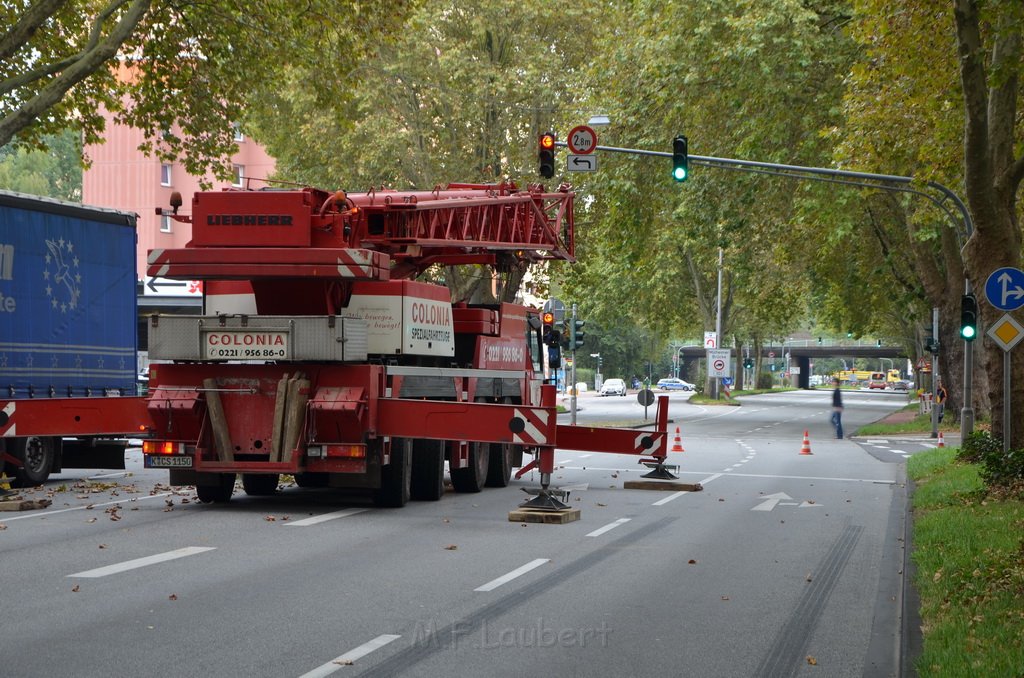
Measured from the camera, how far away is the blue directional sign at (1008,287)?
58.9ft

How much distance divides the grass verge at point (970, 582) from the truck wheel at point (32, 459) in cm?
1153

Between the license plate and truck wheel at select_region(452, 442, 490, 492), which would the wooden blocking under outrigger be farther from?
the license plate

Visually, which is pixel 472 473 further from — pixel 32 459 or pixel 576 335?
pixel 576 335

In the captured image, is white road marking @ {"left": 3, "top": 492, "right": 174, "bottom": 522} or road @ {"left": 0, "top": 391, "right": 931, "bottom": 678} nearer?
road @ {"left": 0, "top": 391, "right": 931, "bottom": 678}

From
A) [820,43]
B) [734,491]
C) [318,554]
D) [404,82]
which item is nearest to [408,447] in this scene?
[318,554]

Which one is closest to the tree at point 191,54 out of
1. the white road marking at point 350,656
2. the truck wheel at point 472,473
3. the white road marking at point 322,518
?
the truck wheel at point 472,473

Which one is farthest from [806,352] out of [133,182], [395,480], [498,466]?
[395,480]

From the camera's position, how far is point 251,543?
12.5 m

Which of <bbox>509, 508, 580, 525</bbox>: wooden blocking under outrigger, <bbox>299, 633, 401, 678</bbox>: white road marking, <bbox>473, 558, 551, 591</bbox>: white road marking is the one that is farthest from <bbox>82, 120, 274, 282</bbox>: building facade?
<bbox>299, 633, 401, 678</bbox>: white road marking

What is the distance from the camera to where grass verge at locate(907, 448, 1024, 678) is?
23.9 ft

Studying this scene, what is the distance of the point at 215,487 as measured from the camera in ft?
53.0

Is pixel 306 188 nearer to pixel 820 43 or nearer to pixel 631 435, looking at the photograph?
pixel 631 435

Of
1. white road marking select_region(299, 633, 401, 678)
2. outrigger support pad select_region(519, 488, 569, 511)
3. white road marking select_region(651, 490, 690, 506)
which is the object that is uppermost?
outrigger support pad select_region(519, 488, 569, 511)

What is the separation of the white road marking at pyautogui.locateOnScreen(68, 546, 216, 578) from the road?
0.13ft
